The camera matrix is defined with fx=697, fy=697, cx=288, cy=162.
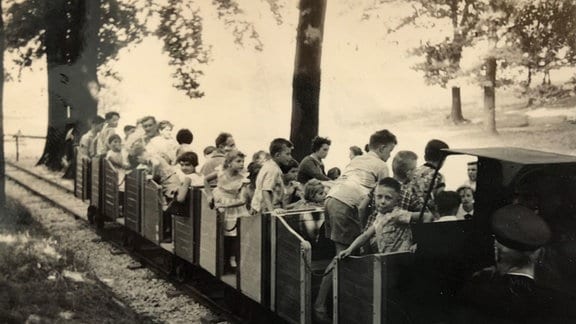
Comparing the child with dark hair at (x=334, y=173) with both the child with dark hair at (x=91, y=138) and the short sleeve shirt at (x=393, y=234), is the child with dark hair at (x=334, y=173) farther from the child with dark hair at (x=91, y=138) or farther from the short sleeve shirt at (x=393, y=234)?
the child with dark hair at (x=91, y=138)

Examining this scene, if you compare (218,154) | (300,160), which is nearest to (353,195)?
(300,160)

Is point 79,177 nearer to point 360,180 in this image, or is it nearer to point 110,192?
point 110,192

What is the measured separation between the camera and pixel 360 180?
13.6ft

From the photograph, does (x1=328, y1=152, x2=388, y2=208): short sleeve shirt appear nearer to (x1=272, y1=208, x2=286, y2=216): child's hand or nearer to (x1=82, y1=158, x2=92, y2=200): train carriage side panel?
(x1=272, y1=208, x2=286, y2=216): child's hand

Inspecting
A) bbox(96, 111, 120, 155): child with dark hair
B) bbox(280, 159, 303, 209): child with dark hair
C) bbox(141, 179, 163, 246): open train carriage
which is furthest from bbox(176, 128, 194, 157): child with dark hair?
bbox(280, 159, 303, 209): child with dark hair

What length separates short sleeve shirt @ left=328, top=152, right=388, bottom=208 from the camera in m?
4.09

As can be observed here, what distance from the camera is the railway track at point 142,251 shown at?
212 inches

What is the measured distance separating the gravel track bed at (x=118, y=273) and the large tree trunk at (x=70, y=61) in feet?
2.76

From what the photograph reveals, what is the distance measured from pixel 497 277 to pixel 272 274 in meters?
1.71

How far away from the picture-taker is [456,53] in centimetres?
522

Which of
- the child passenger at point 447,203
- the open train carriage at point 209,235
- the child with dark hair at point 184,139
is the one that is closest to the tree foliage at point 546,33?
the child passenger at point 447,203

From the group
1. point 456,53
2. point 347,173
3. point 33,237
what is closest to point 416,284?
point 347,173

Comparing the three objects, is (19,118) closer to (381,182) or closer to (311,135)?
(311,135)

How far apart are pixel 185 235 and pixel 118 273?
1018 millimetres
